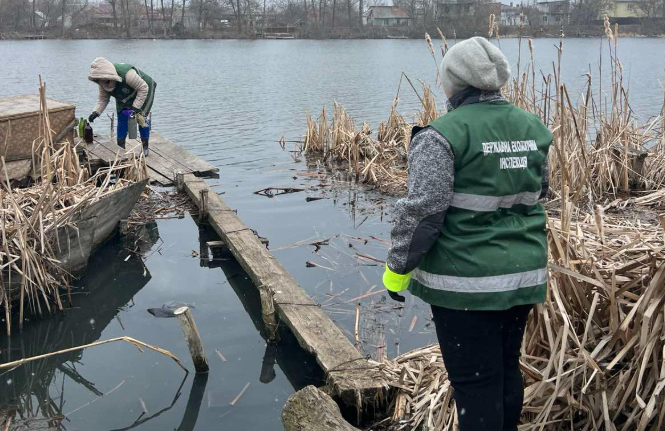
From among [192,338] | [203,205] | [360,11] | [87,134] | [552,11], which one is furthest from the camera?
[552,11]

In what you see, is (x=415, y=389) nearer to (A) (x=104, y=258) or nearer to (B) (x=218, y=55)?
(A) (x=104, y=258)

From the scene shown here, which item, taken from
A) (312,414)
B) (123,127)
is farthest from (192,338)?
(123,127)

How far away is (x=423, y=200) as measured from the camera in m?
2.40

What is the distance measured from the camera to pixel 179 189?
Result: 29.1ft

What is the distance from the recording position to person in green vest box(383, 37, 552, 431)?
2406mm

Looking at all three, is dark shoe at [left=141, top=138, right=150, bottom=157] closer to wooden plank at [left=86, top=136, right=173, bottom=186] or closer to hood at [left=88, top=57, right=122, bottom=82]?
wooden plank at [left=86, top=136, right=173, bottom=186]

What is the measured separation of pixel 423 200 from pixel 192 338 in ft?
7.58

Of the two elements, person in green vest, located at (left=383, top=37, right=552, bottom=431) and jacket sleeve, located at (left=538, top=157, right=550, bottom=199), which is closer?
person in green vest, located at (left=383, top=37, right=552, bottom=431)

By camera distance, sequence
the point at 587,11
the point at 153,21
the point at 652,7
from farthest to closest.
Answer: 1. the point at 153,21
2. the point at 587,11
3. the point at 652,7

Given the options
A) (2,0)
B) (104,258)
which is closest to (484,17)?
(2,0)

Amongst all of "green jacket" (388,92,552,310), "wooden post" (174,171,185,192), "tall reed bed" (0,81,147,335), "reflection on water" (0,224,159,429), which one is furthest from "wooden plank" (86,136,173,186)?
"green jacket" (388,92,552,310)

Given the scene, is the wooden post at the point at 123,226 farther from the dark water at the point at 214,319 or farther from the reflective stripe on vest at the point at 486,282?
the reflective stripe on vest at the point at 486,282

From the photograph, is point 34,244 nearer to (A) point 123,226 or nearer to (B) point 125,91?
(A) point 123,226

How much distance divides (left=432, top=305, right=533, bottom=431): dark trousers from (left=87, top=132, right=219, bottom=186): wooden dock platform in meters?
7.15
